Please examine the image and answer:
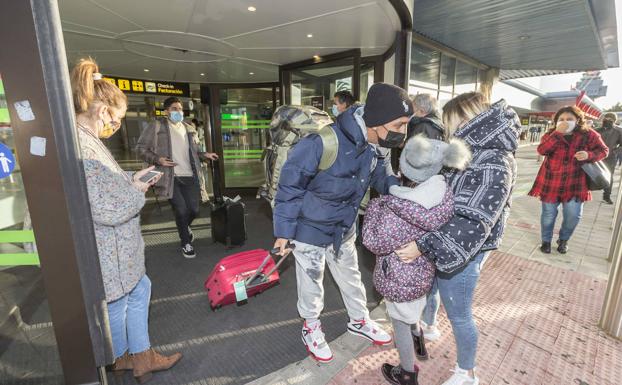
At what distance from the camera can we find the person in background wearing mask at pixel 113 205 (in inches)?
56.9

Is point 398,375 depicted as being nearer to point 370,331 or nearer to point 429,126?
point 370,331

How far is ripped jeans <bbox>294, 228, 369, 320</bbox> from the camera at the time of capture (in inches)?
77.6

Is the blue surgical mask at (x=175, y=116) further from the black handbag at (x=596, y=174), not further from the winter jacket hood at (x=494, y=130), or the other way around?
the black handbag at (x=596, y=174)

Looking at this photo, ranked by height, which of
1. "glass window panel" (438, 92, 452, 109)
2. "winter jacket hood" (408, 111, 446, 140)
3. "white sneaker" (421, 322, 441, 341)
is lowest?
"white sneaker" (421, 322, 441, 341)

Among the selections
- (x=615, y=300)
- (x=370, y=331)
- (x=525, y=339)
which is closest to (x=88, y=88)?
(x=370, y=331)

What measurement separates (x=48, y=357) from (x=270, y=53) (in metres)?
4.42

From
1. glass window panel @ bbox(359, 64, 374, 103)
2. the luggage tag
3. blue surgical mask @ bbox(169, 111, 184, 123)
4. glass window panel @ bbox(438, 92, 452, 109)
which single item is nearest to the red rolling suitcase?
the luggage tag

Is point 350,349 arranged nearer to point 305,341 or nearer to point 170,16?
point 305,341

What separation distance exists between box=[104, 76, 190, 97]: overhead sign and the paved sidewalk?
23.0 feet

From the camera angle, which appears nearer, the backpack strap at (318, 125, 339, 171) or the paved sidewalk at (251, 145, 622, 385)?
the backpack strap at (318, 125, 339, 171)

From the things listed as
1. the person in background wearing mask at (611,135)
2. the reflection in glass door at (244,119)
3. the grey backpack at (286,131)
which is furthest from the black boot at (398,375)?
the person in background wearing mask at (611,135)

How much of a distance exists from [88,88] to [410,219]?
1710 millimetres

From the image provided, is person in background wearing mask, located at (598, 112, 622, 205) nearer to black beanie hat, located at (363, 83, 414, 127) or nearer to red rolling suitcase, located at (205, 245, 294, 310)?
black beanie hat, located at (363, 83, 414, 127)

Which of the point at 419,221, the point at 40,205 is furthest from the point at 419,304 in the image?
the point at 40,205
